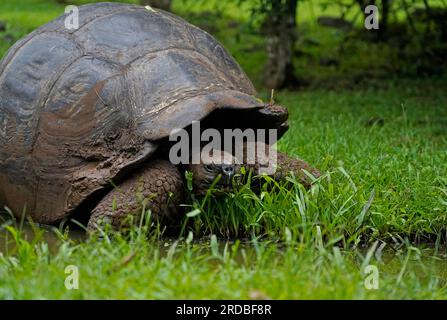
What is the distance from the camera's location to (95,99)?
16.8ft

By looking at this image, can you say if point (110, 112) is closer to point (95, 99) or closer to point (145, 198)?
point (95, 99)

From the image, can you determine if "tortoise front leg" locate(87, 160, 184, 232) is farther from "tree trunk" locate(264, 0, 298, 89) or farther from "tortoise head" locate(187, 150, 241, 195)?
"tree trunk" locate(264, 0, 298, 89)

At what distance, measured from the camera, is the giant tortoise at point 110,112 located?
493 cm

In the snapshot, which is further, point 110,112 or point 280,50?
point 280,50

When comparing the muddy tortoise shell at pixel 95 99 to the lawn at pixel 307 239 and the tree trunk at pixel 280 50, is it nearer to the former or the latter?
the lawn at pixel 307 239

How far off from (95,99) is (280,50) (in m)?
6.04

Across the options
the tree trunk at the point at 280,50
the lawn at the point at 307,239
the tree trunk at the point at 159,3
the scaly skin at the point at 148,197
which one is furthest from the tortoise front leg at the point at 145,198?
the tree trunk at the point at 159,3

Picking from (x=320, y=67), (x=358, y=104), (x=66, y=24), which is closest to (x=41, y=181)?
(x=66, y=24)

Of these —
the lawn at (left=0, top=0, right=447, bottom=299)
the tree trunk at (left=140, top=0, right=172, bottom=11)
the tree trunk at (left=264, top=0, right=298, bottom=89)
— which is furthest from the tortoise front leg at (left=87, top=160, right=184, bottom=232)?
the tree trunk at (left=140, top=0, right=172, bottom=11)

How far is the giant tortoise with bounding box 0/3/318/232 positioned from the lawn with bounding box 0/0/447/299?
0.20 m

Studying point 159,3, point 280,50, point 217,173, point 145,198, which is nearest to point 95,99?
point 145,198

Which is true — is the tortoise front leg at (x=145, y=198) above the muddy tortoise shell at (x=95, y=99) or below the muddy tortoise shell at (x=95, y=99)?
below

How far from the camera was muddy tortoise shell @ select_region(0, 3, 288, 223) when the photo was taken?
16.4ft

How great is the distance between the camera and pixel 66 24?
557 centimetres
